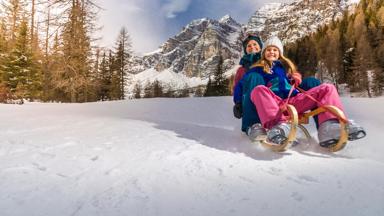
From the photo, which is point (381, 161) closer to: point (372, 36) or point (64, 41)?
point (64, 41)

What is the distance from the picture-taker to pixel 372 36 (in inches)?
1946

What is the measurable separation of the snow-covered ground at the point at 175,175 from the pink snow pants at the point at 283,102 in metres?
0.31

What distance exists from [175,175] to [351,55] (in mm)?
49909

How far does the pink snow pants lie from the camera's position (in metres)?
2.96

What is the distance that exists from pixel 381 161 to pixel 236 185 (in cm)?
143

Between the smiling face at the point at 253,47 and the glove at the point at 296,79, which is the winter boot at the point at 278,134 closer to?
the glove at the point at 296,79

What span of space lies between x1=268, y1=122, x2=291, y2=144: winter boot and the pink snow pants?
0.17 metres

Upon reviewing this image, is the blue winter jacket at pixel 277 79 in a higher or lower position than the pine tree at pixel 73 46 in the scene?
lower

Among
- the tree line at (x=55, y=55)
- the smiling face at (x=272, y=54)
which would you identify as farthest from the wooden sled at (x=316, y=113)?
the tree line at (x=55, y=55)

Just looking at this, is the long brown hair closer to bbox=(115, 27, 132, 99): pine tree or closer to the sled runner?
the sled runner

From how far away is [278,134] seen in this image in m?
2.72

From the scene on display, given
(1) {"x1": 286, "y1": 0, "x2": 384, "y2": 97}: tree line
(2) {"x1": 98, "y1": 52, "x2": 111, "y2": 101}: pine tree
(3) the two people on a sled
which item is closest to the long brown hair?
(3) the two people on a sled

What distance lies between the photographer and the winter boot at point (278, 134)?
2.72 metres

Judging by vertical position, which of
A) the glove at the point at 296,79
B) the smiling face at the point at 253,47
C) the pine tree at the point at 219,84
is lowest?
the glove at the point at 296,79
